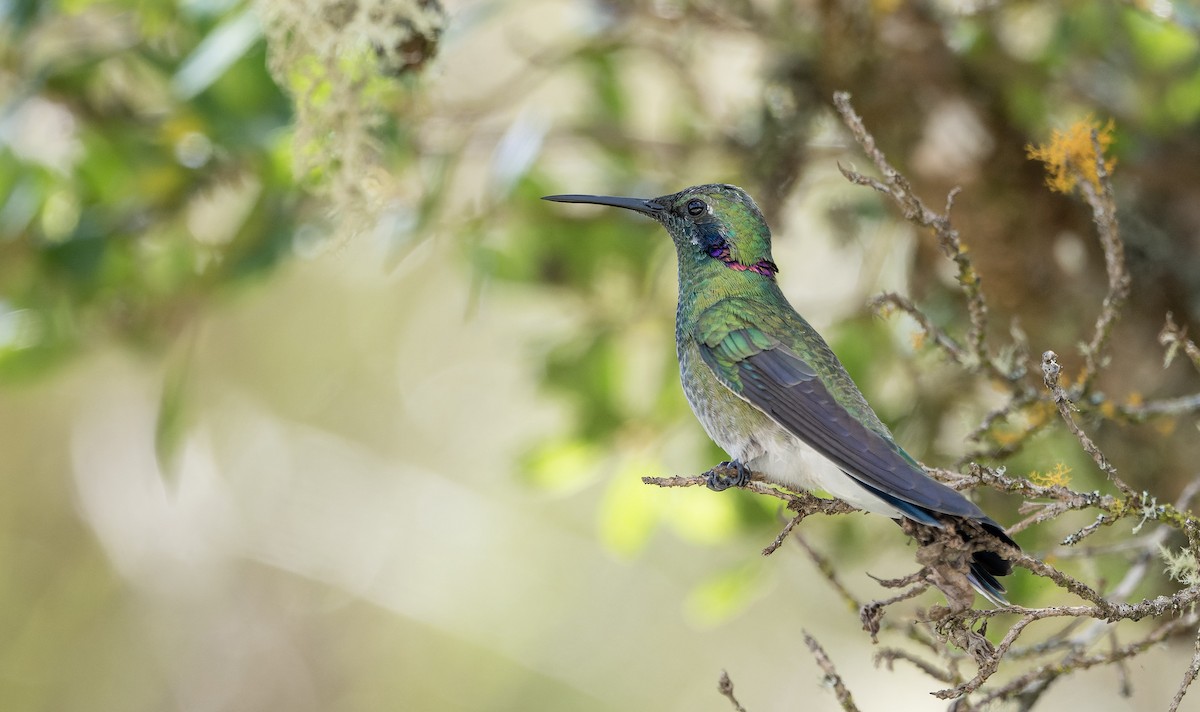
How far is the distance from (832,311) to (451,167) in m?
1.17

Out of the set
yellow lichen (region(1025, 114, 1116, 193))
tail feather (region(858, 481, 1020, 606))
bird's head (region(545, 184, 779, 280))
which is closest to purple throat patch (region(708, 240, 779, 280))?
bird's head (region(545, 184, 779, 280))

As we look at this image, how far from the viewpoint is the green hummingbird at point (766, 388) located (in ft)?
5.21

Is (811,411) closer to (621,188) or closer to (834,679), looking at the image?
(834,679)

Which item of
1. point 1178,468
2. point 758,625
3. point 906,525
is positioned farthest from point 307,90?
point 758,625

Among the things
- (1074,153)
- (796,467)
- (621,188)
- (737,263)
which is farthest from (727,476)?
(621,188)

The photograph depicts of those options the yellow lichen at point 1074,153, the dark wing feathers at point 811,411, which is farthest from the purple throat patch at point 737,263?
the yellow lichen at point 1074,153

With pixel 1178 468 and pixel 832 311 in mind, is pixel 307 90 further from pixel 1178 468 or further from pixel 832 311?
pixel 1178 468

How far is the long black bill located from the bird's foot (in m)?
0.53

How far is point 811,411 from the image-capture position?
185cm

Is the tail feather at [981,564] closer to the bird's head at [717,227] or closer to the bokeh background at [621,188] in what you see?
the bokeh background at [621,188]

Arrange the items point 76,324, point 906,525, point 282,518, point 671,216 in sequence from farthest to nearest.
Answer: point 282,518
point 76,324
point 671,216
point 906,525

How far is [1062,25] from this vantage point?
2.88 meters

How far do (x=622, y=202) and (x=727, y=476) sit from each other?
586 mm

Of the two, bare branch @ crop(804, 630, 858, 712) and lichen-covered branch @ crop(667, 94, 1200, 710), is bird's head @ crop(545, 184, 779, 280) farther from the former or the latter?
bare branch @ crop(804, 630, 858, 712)
